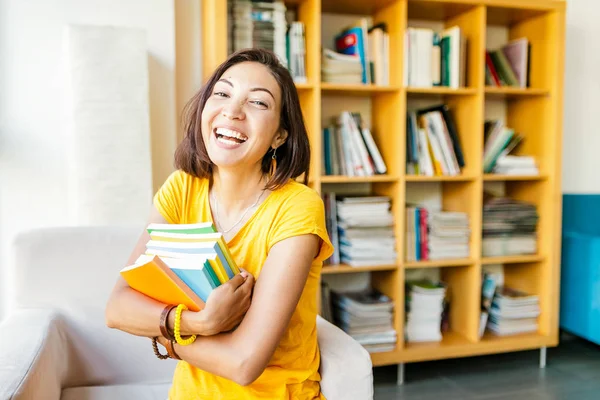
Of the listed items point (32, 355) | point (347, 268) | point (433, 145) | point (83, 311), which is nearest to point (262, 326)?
point (32, 355)

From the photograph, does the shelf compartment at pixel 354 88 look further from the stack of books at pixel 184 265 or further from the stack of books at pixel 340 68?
the stack of books at pixel 184 265

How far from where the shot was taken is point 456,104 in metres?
2.83

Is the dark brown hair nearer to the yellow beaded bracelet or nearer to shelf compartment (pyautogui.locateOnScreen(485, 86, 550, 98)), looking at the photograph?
the yellow beaded bracelet

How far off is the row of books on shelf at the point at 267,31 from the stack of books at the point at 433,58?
50 centimetres

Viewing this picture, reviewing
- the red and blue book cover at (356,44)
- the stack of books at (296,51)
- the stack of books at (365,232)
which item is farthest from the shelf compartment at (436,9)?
the stack of books at (365,232)

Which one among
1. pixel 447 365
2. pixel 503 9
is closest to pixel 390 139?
pixel 503 9

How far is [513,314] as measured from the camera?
2.88m

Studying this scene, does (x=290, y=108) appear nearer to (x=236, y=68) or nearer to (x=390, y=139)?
(x=236, y=68)

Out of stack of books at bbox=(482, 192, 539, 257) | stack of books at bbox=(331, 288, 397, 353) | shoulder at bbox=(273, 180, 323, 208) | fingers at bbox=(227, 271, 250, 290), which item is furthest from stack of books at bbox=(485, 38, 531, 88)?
fingers at bbox=(227, 271, 250, 290)

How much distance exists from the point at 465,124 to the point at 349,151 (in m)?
0.62

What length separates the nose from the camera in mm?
1206

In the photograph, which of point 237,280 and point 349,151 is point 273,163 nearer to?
point 237,280

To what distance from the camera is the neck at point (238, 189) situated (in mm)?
1290

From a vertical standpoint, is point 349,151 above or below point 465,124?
below
